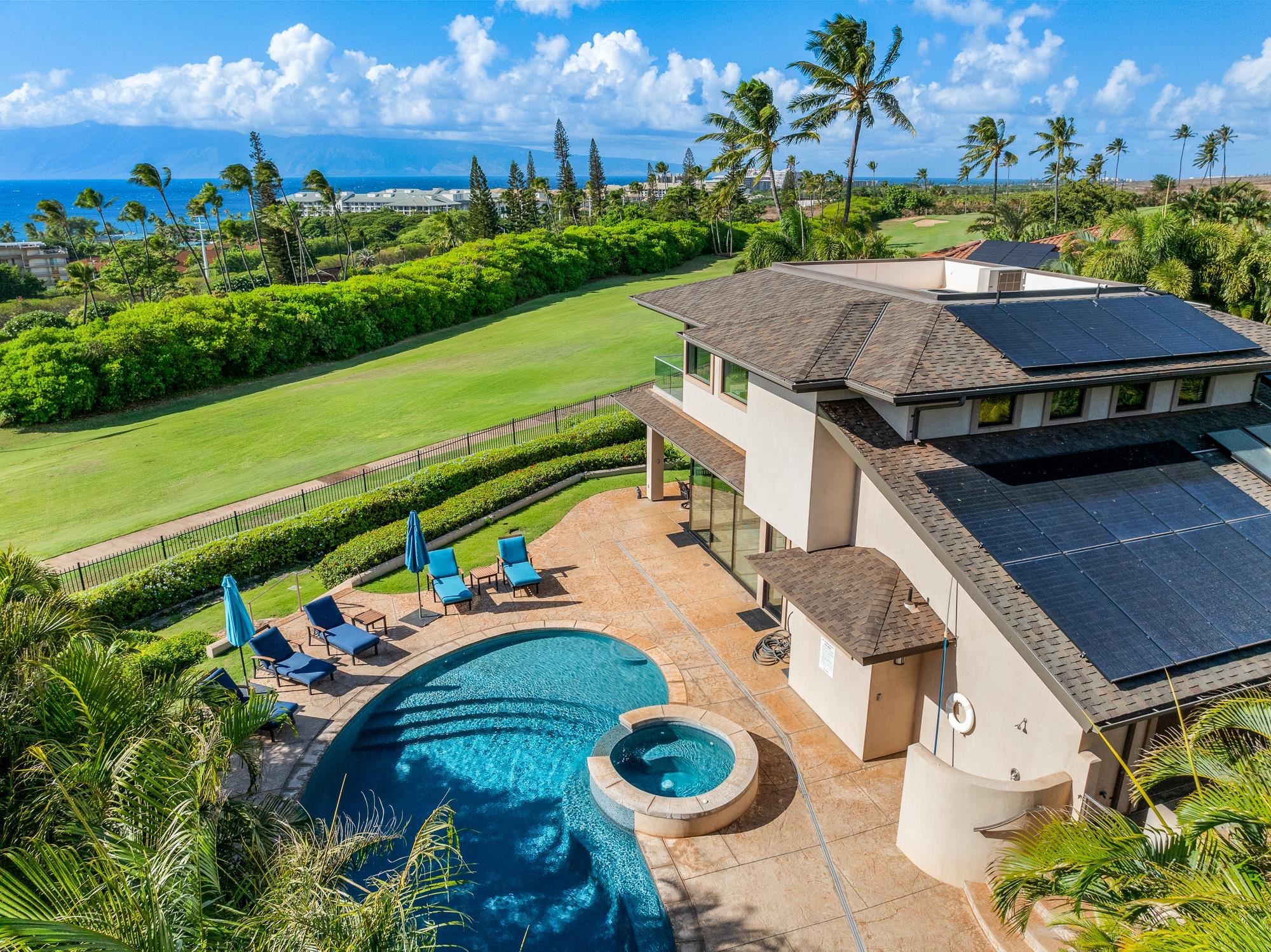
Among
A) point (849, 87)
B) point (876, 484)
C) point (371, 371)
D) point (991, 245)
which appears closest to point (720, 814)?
point (876, 484)

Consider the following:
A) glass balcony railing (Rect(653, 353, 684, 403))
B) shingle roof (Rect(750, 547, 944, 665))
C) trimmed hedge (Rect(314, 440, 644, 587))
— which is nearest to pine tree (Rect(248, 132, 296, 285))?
trimmed hedge (Rect(314, 440, 644, 587))

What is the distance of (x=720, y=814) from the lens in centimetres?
1212

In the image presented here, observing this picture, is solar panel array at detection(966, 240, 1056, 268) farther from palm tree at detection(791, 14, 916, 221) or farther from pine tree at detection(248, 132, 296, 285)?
pine tree at detection(248, 132, 296, 285)

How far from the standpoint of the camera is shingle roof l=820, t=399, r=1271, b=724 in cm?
965

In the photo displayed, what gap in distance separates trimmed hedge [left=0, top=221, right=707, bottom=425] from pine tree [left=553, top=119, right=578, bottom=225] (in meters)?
36.2

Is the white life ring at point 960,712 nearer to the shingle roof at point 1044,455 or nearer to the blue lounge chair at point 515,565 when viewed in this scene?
the shingle roof at point 1044,455

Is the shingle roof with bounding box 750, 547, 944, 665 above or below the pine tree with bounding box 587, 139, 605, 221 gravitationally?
below

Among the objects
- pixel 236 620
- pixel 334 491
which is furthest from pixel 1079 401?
pixel 334 491

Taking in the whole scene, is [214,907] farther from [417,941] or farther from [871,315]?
[871,315]

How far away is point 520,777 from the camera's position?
13.9 m

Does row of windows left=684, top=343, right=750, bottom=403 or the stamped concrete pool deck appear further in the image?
row of windows left=684, top=343, right=750, bottom=403

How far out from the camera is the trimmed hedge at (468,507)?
21281 mm

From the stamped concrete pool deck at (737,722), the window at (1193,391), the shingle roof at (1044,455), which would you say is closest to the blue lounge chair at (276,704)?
the stamped concrete pool deck at (737,722)

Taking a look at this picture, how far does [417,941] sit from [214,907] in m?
1.50
